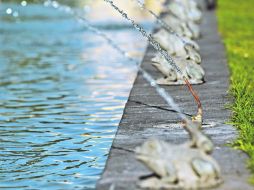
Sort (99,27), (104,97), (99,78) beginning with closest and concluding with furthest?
(104,97), (99,78), (99,27)

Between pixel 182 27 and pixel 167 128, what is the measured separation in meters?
8.90

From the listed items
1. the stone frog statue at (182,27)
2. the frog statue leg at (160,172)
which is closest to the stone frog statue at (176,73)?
the stone frog statue at (182,27)

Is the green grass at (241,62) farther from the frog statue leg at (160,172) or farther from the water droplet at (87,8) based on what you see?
the water droplet at (87,8)

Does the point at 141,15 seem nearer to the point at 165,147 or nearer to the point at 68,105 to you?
the point at 68,105

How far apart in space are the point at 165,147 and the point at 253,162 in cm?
101

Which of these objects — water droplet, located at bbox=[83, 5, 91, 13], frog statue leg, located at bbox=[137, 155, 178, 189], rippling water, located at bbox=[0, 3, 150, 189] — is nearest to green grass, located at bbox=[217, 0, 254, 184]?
frog statue leg, located at bbox=[137, 155, 178, 189]

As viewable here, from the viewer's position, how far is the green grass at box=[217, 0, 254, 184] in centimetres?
847

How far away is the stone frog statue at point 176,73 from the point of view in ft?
39.4

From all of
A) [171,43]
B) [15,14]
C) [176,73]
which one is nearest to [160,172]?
[176,73]

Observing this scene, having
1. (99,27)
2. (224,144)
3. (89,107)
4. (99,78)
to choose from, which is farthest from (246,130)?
(99,27)

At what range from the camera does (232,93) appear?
1127 centimetres

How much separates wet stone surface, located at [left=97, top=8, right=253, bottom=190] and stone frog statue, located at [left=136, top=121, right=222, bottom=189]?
155mm

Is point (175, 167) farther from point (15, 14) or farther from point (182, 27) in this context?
point (15, 14)

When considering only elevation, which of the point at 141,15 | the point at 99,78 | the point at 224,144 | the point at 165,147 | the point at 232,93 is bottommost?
the point at 141,15
